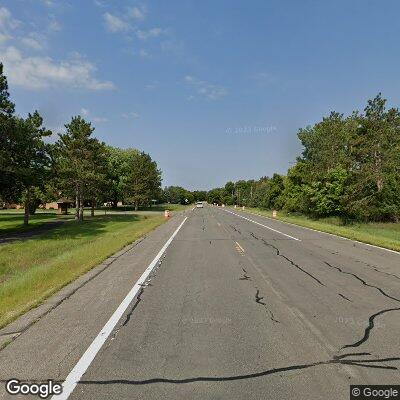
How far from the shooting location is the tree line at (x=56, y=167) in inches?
1155

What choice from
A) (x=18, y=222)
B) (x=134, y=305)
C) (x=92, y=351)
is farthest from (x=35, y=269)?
(x=18, y=222)

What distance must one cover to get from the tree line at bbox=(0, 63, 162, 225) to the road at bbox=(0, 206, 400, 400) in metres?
22.3

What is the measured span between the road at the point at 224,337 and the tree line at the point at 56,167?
2229cm

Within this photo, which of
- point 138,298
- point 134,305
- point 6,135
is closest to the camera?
point 134,305

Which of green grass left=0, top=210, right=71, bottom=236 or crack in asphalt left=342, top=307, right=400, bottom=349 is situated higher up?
crack in asphalt left=342, top=307, right=400, bottom=349

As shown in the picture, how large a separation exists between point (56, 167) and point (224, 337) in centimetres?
3710

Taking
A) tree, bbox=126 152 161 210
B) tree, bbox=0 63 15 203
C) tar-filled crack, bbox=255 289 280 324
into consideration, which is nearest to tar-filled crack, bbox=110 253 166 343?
tar-filled crack, bbox=255 289 280 324

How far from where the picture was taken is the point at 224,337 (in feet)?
19.2

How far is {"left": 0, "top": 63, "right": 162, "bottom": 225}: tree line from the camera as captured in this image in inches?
1155

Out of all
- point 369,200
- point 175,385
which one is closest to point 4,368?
point 175,385

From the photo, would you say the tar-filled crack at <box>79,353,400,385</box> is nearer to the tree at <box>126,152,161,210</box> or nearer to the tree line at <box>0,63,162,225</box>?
the tree line at <box>0,63,162,225</box>

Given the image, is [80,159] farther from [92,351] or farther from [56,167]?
[92,351]

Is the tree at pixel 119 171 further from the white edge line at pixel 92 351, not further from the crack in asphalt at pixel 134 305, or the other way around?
the white edge line at pixel 92 351

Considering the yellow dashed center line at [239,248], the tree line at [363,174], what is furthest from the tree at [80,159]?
the yellow dashed center line at [239,248]
